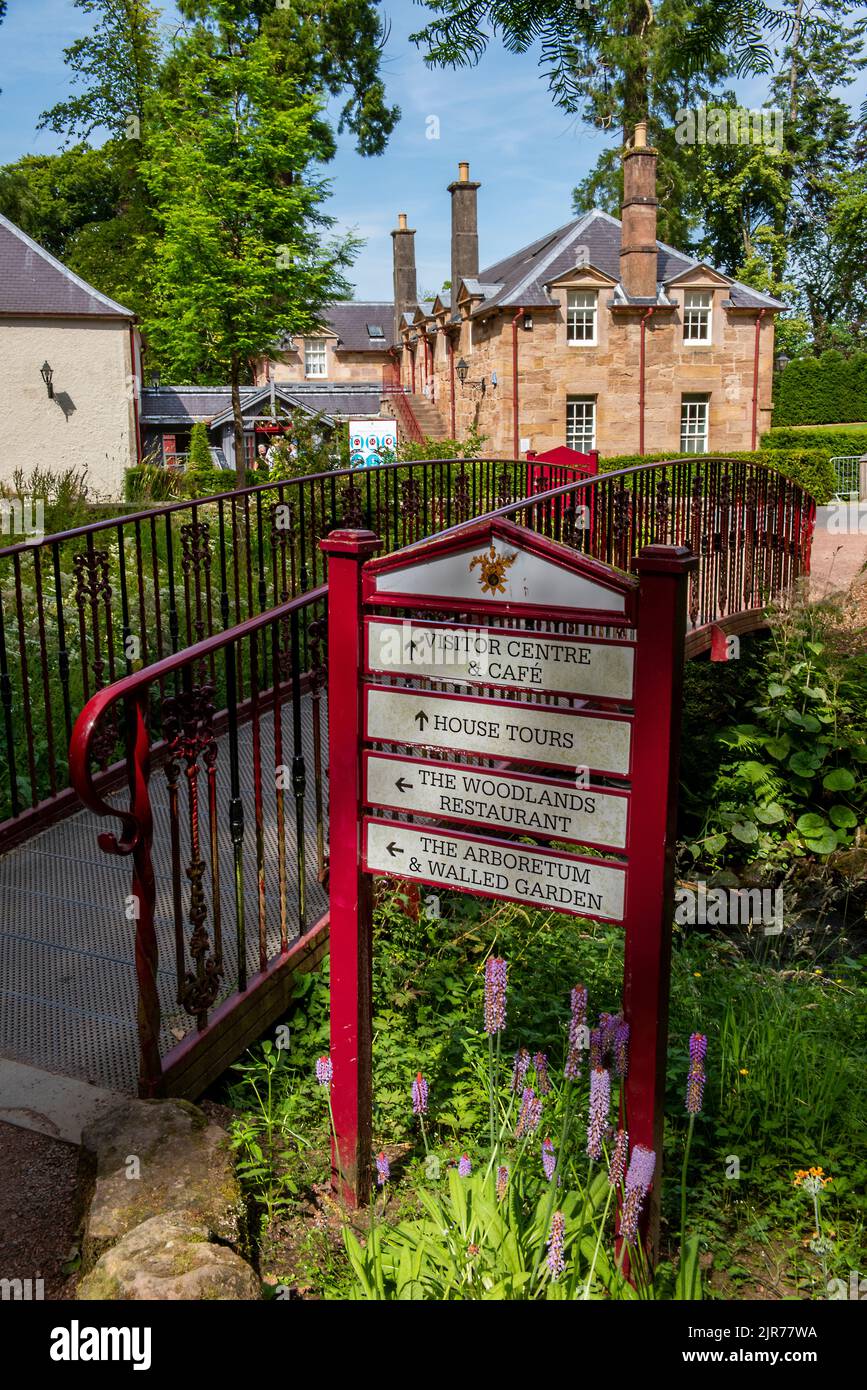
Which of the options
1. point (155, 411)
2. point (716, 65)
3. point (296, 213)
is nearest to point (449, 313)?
point (296, 213)

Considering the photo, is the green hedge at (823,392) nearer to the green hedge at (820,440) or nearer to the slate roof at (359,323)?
the green hedge at (820,440)

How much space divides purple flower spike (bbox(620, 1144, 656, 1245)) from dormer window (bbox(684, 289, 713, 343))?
28962mm

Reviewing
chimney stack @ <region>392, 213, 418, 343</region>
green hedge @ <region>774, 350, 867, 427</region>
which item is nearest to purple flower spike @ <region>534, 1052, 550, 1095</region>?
green hedge @ <region>774, 350, 867, 427</region>

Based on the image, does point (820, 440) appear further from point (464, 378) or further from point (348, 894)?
point (348, 894)

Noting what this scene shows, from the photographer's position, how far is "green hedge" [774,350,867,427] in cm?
3809

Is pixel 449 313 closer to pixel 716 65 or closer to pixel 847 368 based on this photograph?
pixel 847 368

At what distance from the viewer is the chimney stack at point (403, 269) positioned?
43531 mm

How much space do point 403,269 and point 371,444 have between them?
3484cm

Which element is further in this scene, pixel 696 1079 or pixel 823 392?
pixel 823 392

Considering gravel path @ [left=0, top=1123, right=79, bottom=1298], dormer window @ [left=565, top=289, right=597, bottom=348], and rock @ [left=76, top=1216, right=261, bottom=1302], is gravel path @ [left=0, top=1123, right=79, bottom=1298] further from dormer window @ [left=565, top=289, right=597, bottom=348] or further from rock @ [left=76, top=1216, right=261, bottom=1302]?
dormer window @ [left=565, top=289, right=597, bottom=348]

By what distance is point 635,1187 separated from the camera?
2359mm

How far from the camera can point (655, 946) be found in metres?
2.50

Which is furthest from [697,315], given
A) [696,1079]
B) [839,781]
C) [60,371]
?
[696,1079]

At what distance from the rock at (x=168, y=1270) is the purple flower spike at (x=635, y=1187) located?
0.82m
